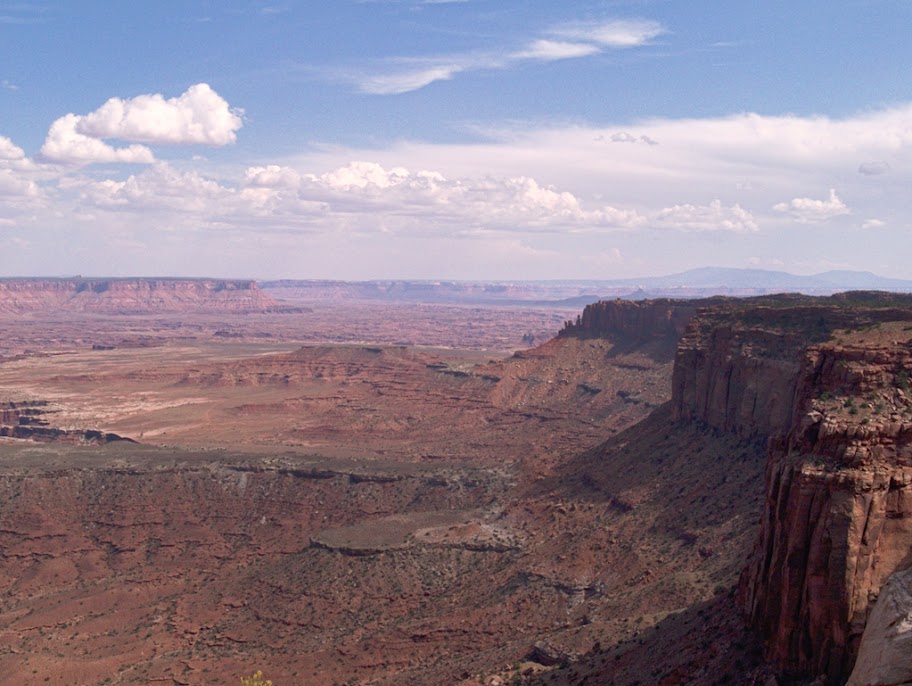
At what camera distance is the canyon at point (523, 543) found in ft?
78.5

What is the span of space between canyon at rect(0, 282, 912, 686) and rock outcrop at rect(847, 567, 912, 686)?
6.27ft

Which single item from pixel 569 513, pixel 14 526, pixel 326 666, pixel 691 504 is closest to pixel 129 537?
pixel 14 526

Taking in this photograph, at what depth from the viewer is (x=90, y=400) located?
137 m

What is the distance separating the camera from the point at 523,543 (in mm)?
56219

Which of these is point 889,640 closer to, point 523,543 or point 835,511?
point 835,511

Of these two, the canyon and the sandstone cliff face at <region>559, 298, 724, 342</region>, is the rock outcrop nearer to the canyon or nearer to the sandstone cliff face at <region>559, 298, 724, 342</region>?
the canyon

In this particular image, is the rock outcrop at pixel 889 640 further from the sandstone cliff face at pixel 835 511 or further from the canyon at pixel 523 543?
the canyon at pixel 523 543

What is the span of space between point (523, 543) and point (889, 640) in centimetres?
3936

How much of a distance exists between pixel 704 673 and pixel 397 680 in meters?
17.8

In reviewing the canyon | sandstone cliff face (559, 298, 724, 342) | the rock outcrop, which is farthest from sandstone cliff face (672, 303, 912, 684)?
sandstone cliff face (559, 298, 724, 342)

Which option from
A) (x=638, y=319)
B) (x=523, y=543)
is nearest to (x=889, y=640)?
(x=523, y=543)

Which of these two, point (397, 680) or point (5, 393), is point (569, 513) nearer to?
point (397, 680)

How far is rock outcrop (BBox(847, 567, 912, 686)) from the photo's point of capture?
16.5 m

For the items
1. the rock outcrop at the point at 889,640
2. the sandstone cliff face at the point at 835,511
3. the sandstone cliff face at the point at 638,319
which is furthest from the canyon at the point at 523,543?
the sandstone cliff face at the point at 638,319
